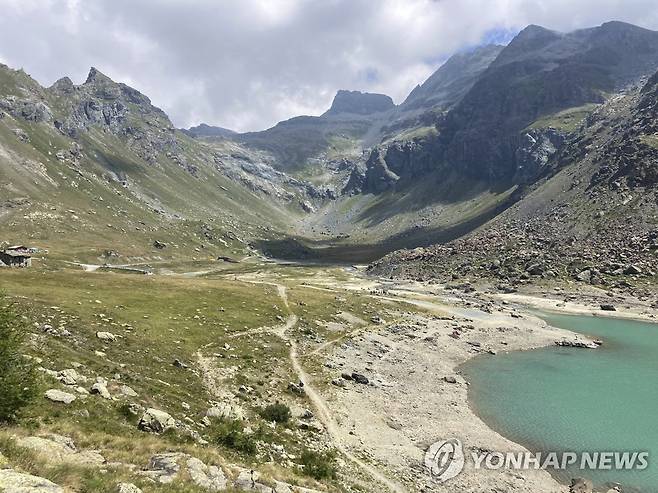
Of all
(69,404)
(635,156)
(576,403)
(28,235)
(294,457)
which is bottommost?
(576,403)

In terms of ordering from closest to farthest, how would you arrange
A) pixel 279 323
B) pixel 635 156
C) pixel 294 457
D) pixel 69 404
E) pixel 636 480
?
pixel 69 404, pixel 294 457, pixel 636 480, pixel 279 323, pixel 635 156

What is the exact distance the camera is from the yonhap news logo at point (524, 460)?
1361 inches

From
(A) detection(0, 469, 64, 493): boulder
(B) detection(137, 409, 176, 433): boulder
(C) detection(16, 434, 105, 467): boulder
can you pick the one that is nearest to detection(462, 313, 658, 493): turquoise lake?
(B) detection(137, 409, 176, 433): boulder

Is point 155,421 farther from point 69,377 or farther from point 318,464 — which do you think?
point 318,464

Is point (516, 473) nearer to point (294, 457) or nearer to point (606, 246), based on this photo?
point (294, 457)

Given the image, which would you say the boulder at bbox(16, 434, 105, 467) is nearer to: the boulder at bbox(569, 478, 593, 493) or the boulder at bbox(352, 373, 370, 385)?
the boulder at bbox(569, 478, 593, 493)

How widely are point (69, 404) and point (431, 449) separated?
88.8 feet

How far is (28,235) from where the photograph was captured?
190750mm

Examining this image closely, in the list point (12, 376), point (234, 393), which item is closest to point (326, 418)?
point (234, 393)

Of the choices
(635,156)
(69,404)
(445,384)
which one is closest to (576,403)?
(445,384)

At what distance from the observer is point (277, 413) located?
120 ft

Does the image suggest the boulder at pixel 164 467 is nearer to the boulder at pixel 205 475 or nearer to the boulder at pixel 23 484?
the boulder at pixel 205 475

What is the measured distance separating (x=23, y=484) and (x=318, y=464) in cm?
1839

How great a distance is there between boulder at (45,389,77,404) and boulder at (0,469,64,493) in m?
12.0
